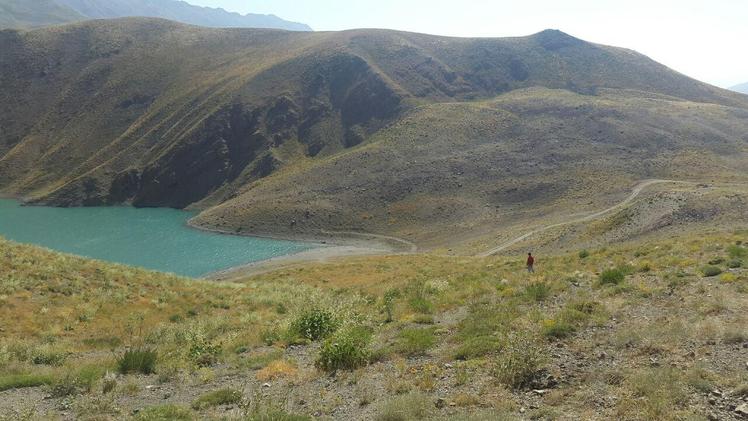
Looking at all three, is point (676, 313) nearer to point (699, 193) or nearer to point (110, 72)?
point (699, 193)

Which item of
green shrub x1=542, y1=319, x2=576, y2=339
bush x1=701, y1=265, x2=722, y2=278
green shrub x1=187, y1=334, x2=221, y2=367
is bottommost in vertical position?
green shrub x1=187, y1=334, x2=221, y2=367

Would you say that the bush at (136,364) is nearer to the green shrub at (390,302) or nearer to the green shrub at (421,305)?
the green shrub at (390,302)

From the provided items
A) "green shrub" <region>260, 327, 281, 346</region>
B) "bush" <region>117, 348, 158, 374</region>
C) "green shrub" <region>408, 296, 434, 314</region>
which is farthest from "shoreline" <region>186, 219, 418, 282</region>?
"bush" <region>117, 348, 158, 374</region>

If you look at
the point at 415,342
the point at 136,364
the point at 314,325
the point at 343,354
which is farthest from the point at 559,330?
the point at 136,364

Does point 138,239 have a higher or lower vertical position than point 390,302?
lower

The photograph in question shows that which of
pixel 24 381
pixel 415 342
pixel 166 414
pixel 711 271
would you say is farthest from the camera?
pixel 711 271

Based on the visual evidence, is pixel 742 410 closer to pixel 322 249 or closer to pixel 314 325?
pixel 314 325

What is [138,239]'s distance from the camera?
9225 centimetres

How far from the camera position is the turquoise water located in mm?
76250

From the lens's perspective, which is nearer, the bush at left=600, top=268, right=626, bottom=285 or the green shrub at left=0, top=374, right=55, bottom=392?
the green shrub at left=0, top=374, right=55, bottom=392

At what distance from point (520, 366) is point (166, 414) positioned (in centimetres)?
784

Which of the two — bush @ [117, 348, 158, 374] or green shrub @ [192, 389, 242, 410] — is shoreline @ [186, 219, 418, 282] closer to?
bush @ [117, 348, 158, 374]

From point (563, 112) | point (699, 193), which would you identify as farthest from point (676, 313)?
point (563, 112)

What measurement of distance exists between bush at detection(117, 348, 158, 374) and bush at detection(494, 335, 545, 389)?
9.99 metres
